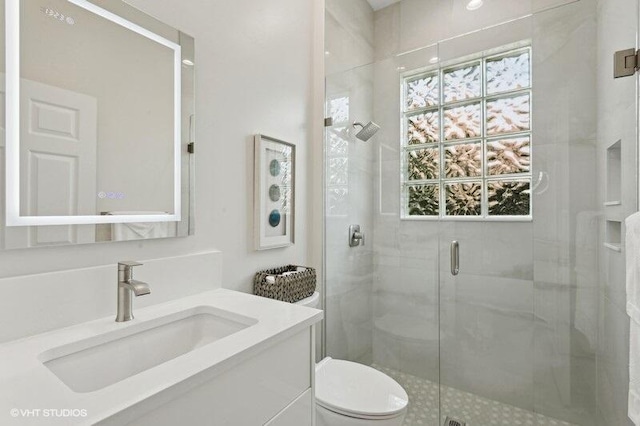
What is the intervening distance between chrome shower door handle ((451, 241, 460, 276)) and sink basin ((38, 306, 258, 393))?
1419 millimetres

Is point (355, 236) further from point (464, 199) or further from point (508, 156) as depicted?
point (508, 156)

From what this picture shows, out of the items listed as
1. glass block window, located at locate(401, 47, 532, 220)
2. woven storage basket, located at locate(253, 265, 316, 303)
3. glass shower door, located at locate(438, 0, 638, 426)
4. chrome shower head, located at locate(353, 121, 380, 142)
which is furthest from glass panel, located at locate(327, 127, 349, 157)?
woven storage basket, located at locate(253, 265, 316, 303)

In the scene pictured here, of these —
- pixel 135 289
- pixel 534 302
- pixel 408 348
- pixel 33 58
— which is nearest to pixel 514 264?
pixel 534 302

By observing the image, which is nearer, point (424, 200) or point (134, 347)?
point (134, 347)

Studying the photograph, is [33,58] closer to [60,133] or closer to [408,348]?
[60,133]

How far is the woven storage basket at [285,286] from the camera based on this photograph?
1409 mm

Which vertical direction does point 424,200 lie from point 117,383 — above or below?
above

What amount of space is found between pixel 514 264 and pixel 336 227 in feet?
3.44

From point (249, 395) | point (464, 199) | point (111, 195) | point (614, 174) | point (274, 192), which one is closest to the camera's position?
point (249, 395)

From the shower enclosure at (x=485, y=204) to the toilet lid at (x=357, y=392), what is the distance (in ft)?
1.69

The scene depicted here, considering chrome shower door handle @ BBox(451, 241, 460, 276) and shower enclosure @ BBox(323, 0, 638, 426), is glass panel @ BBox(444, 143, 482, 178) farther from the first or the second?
chrome shower door handle @ BBox(451, 241, 460, 276)

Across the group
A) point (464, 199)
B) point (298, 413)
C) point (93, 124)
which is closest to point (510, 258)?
point (464, 199)

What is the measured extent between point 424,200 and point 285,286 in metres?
1.10

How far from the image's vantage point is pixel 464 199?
1896mm
